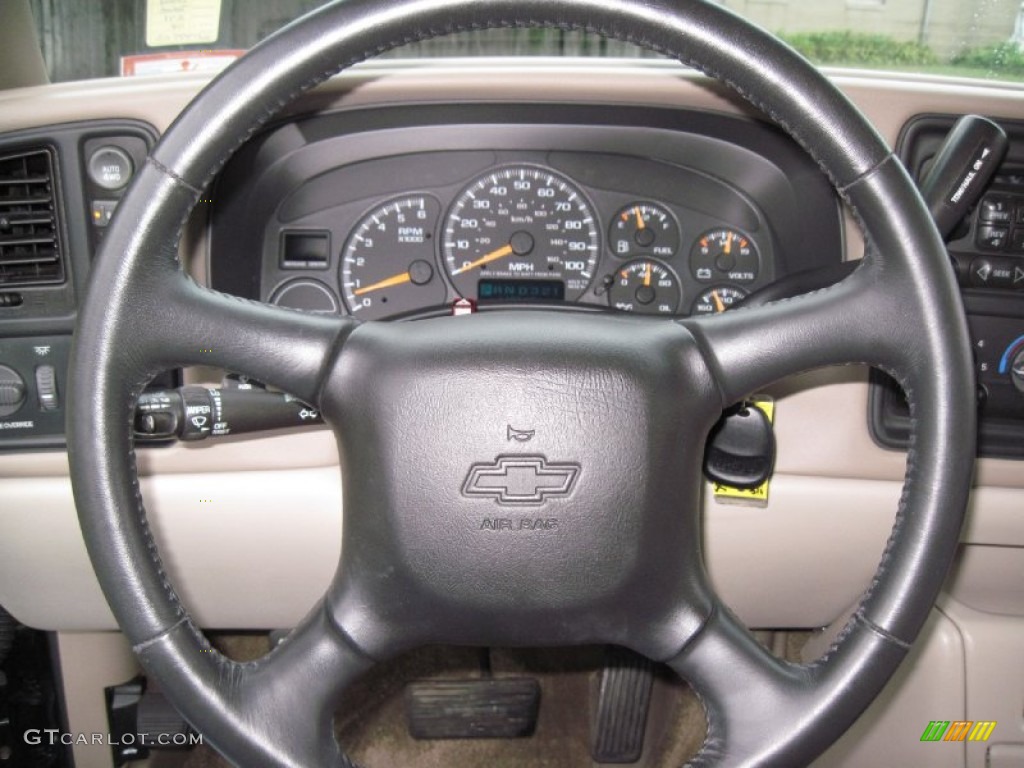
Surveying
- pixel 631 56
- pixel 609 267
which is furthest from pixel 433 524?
pixel 631 56

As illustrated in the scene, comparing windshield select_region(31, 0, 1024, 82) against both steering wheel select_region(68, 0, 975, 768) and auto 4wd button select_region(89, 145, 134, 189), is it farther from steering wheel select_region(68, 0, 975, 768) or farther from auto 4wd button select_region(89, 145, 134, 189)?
steering wheel select_region(68, 0, 975, 768)

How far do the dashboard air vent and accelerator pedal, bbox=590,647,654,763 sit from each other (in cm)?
110

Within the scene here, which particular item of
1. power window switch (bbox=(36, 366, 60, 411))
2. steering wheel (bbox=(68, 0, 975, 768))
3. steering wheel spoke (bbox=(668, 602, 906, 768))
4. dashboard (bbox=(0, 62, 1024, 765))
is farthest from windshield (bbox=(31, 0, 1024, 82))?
steering wheel spoke (bbox=(668, 602, 906, 768))

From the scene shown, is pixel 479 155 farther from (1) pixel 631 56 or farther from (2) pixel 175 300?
(2) pixel 175 300

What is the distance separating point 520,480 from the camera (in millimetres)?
968

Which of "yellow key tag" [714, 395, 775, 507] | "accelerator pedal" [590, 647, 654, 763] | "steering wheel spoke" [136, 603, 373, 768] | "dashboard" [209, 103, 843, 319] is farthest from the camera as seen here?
"accelerator pedal" [590, 647, 654, 763]

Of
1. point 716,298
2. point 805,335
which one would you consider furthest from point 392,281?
point 805,335

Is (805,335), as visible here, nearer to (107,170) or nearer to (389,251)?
(389,251)

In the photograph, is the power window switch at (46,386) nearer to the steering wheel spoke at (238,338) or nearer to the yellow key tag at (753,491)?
the steering wheel spoke at (238,338)

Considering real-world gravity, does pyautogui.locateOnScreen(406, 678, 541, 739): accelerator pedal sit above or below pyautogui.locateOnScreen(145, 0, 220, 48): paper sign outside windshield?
below

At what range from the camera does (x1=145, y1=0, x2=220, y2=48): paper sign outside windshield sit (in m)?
1.54

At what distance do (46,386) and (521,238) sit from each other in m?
0.70

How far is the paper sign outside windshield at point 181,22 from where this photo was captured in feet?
5.05

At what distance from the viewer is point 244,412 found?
4.23 ft
